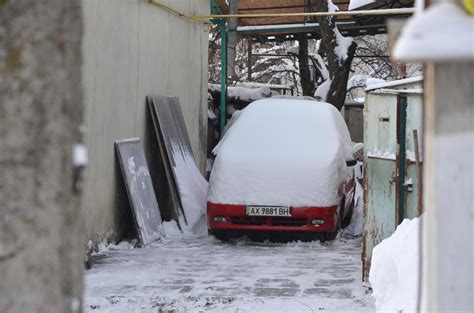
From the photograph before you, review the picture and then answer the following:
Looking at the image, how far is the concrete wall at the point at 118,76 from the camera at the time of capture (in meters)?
9.92

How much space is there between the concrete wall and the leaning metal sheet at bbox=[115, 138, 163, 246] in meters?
0.13

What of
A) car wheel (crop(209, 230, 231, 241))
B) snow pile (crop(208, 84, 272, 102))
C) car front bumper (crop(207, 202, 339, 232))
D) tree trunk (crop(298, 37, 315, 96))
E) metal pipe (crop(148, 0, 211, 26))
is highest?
metal pipe (crop(148, 0, 211, 26))

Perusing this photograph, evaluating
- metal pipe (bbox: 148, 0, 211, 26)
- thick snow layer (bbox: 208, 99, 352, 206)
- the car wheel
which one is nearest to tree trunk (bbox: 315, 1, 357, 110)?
metal pipe (bbox: 148, 0, 211, 26)

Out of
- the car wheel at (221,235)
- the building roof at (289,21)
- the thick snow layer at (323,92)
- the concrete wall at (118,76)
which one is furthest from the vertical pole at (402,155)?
the building roof at (289,21)

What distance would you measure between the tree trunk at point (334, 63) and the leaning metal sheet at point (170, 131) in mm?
6197

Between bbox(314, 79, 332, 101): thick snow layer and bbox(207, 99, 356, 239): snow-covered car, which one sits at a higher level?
bbox(314, 79, 332, 101): thick snow layer

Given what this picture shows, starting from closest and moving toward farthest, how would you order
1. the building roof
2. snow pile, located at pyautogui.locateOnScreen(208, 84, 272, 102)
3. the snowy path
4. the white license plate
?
the snowy path → the white license plate → snow pile, located at pyautogui.locateOnScreen(208, 84, 272, 102) → the building roof

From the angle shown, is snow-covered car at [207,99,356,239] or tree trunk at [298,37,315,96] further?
tree trunk at [298,37,315,96]

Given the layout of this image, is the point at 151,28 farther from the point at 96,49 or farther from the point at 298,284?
the point at 298,284

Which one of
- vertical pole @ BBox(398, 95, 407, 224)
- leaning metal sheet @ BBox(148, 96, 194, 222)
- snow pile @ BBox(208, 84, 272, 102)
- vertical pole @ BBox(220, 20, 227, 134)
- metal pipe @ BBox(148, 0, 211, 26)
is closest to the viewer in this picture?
vertical pole @ BBox(398, 95, 407, 224)

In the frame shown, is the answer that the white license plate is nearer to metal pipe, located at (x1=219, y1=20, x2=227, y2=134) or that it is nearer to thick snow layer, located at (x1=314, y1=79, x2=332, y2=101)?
metal pipe, located at (x1=219, y1=20, x2=227, y2=134)

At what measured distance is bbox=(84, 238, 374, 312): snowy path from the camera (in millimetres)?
→ 7332

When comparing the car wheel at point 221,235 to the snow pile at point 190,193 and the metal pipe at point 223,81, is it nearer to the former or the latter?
the snow pile at point 190,193

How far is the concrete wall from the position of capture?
992 cm
